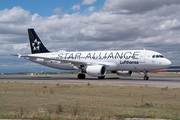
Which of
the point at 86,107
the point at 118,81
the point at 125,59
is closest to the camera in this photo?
the point at 86,107

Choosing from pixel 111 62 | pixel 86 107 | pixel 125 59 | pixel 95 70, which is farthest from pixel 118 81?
pixel 86 107

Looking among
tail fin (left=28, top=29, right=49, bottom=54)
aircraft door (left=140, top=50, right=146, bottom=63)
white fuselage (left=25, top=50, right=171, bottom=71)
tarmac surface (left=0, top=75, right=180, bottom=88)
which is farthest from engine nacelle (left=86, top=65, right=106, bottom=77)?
tail fin (left=28, top=29, right=49, bottom=54)

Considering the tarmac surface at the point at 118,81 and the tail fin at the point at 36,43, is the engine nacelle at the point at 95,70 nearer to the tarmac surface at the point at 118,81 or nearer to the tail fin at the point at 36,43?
the tarmac surface at the point at 118,81

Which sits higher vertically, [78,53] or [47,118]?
[78,53]

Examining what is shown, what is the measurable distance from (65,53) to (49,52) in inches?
172

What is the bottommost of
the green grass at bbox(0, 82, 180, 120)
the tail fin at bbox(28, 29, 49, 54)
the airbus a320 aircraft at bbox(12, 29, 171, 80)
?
the green grass at bbox(0, 82, 180, 120)

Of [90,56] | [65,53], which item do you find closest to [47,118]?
[90,56]

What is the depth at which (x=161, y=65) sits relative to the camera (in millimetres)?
32219

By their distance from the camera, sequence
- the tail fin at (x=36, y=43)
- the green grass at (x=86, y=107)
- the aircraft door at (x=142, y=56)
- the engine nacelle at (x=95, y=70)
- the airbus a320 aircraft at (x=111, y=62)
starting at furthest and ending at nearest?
the tail fin at (x=36, y=43) → the engine nacelle at (x=95, y=70) → the aircraft door at (x=142, y=56) → the airbus a320 aircraft at (x=111, y=62) → the green grass at (x=86, y=107)

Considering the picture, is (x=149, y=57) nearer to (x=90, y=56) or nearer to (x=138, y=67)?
(x=138, y=67)

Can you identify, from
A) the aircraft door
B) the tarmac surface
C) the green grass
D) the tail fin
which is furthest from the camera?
the tail fin

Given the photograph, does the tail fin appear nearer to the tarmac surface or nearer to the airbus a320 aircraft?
the airbus a320 aircraft

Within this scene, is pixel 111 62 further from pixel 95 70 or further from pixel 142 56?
pixel 142 56

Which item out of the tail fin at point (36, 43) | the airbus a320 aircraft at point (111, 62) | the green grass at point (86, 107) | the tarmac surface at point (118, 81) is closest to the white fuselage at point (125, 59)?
the airbus a320 aircraft at point (111, 62)
